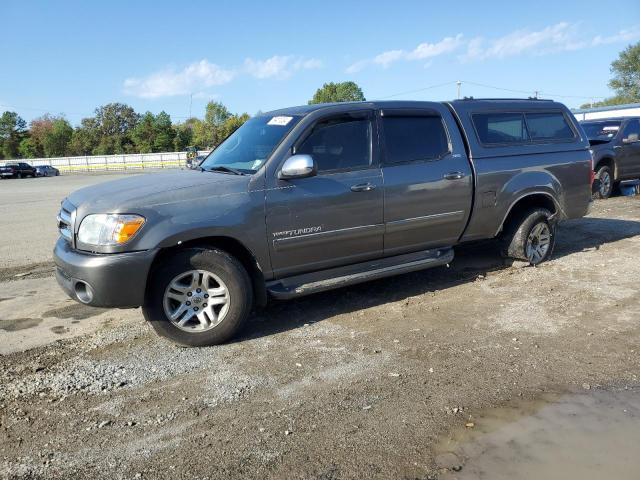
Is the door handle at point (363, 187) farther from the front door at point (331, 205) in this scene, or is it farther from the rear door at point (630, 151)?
the rear door at point (630, 151)

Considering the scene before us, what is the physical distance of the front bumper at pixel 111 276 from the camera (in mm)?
4004

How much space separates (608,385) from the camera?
360 cm

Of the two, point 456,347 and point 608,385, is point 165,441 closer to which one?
point 456,347

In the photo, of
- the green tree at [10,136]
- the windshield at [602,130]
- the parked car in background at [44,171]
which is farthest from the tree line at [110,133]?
the windshield at [602,130]

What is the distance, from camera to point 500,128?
623 centimetres

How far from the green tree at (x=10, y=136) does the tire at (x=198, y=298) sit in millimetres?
104839

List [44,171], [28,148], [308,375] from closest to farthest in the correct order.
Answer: [308,375]
[44,171]
[28,148]

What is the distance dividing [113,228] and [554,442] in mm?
3259

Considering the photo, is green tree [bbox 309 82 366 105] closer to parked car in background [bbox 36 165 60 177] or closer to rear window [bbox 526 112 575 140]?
parked car in background [bbox 36 165 60 177]

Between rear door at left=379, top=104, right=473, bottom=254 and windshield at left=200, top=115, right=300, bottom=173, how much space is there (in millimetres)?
1027

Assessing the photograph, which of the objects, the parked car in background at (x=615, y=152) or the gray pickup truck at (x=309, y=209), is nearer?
the gray pickup truck at (x=309, y=209)

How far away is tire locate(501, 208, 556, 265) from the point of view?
20.9 ft

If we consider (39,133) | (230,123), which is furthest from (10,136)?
(230,123)

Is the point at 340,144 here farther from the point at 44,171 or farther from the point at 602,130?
the point at 44,171
